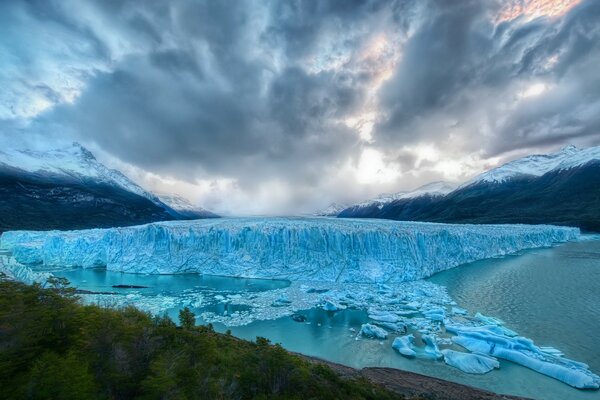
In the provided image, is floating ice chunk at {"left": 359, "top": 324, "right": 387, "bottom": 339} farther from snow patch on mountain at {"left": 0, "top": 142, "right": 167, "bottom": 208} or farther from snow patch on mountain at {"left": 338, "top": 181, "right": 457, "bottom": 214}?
snow patch on mountain at {"left": 338, "top": 181, "right": 457, "bottom": 214}

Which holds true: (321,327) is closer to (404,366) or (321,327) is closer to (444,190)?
(404,366)

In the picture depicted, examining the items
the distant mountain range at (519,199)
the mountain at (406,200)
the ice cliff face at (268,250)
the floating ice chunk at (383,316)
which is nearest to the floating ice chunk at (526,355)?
the floating ice chunk at (383,316)

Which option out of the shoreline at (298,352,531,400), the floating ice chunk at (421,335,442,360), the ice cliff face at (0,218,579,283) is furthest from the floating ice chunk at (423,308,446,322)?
the ice cliff face at (0,218,579,283)

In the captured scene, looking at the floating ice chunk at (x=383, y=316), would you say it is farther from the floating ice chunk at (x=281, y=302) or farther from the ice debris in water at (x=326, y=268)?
the floating ice chunk at (x=281, y=302)

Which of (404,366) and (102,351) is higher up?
(102,351)

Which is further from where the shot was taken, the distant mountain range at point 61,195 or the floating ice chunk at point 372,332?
the distant mountain range at point 61,195

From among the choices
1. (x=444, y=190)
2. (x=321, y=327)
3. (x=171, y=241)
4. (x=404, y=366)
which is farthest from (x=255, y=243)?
(x=444, y=190)

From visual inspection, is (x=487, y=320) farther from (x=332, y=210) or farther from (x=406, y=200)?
(x=332, y=210)

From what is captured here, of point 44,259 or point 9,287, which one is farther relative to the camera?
point 44,259
